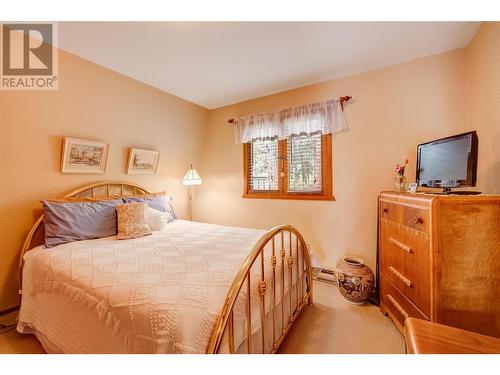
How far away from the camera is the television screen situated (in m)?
1.36

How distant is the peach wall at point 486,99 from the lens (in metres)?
1.54

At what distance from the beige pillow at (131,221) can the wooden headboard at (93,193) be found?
482 mm

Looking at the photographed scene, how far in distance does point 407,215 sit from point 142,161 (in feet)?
9.64

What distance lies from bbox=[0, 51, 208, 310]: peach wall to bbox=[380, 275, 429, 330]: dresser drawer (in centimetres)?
296

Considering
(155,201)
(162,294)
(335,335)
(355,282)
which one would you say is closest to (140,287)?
(162,294)

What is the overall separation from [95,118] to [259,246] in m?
2.41

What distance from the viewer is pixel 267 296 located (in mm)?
1280

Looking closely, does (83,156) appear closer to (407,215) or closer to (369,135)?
(407,215)

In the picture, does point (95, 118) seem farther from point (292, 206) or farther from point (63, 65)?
point (292, 206)

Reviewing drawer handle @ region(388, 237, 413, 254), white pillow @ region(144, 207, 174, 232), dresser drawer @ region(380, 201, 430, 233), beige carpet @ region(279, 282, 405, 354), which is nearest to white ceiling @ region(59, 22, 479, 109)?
dresser drawer @ region(380, 201, 430, 233)

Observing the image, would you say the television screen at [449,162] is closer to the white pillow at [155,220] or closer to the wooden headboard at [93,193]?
the white pillow at [155,220]

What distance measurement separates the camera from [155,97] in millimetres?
2926
